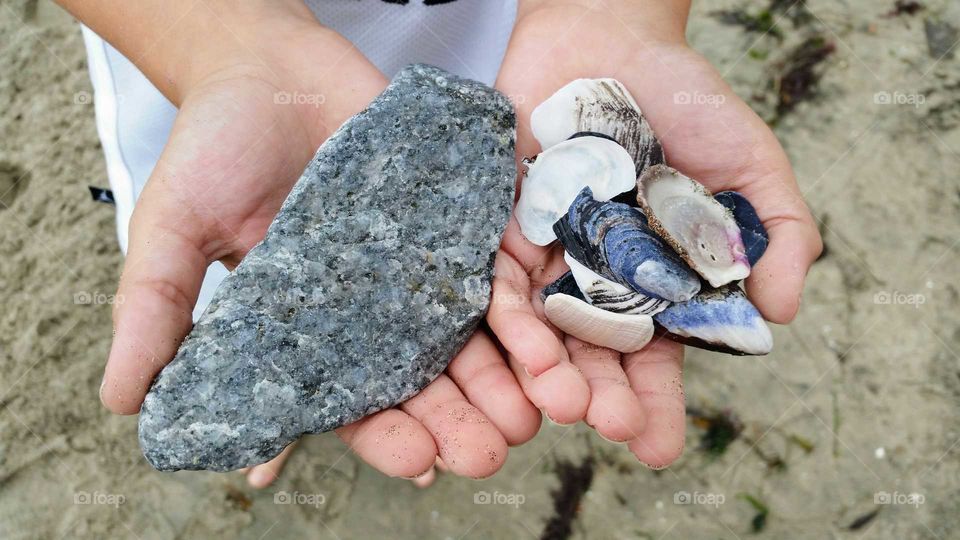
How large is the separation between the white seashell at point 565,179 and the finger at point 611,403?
0.43m

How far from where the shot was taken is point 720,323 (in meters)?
1.91

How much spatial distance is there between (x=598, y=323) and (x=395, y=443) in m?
0.55

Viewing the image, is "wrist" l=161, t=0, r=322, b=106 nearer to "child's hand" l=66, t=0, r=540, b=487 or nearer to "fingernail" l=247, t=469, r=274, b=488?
"child's hand" l=66, t=0, r=540, b=487

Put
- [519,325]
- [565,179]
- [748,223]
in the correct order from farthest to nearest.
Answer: [565,179] → [748,223] → [519,325]

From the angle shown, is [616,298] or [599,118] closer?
[616,298]

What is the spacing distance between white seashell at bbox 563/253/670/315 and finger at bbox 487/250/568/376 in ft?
0.51

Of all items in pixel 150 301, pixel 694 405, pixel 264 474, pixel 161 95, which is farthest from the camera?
pixel 694 405

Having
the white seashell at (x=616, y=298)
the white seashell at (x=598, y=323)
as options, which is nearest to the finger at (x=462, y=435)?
the white seashell at (x=598, y=323)

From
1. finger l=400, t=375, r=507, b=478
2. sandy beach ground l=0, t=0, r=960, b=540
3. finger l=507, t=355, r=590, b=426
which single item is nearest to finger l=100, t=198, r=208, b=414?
finger l=400, t=375, r=507, b=478

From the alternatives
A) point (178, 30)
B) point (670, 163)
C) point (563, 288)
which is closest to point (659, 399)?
point (563, 288)

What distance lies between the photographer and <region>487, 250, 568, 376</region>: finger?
178cm

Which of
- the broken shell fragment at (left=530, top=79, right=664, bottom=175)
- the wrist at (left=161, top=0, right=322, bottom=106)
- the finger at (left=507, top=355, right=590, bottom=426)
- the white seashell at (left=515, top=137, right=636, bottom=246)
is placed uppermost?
the wrist at (left=161, top=0, right=322, bottom=106)

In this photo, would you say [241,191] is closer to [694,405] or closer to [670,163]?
[670,163]

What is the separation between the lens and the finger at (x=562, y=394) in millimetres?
1723
